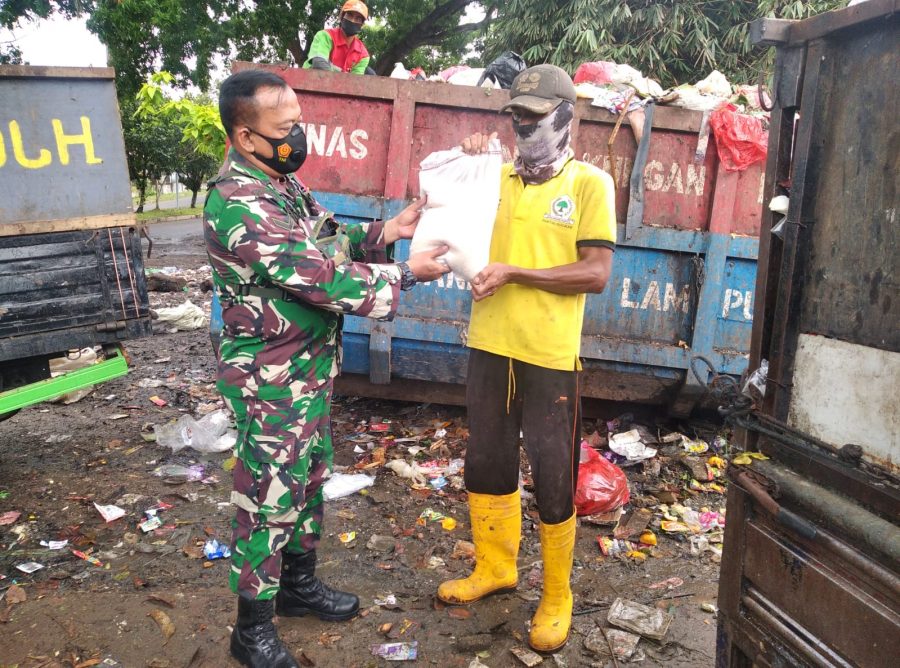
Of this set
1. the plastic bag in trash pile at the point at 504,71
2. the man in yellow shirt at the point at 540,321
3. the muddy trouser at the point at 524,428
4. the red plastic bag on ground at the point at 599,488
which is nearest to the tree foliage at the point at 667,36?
the plastic bag in trash pile at the point at 504,71

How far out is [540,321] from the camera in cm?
230

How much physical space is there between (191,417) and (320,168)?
1.93 meters

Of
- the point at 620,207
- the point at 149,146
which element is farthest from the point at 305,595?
the point at 149,146

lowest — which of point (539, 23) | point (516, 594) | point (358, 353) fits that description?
point (516, 594)

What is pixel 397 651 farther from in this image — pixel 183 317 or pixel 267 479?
pixel 183 317

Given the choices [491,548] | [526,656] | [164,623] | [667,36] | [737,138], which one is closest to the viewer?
[526,656]

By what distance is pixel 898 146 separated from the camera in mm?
1227

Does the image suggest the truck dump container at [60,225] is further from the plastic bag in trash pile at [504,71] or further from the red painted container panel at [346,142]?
the plastic bag in trash pile at [504,71]

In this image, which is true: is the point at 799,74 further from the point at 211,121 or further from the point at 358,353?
the point at 211,121

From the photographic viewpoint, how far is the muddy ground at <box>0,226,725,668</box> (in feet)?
7.95

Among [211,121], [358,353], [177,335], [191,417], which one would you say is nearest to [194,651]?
[358,353]

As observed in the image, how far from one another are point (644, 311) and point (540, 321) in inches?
63.6

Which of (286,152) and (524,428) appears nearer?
(286,152)

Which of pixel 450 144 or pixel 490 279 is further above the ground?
pixel 450 144
